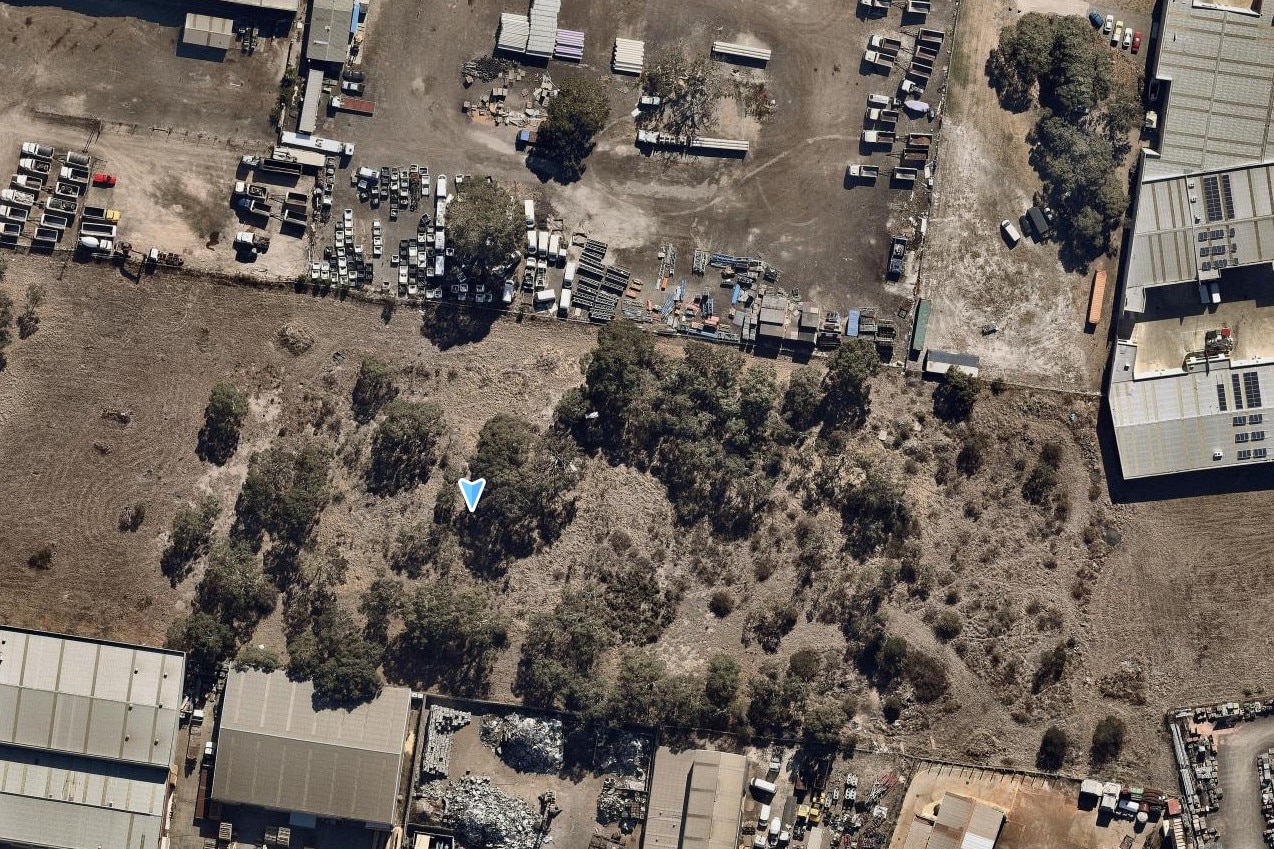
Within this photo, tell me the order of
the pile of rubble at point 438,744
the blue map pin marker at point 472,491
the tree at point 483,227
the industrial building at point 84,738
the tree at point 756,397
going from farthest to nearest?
the pile of rubble at point 438,744 < the tree at point 756,397 < the blue map pin marker at point 472,491 < the tree at point 483,227 < the industrial building at point 84,738

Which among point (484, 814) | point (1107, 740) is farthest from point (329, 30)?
point (1107, 740)

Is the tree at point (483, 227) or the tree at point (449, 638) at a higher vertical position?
the tree at point (483, 227)

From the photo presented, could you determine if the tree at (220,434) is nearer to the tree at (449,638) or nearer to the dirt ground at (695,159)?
the dirt ground at (695,159)

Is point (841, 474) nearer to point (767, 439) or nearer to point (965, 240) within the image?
point (767, 439)

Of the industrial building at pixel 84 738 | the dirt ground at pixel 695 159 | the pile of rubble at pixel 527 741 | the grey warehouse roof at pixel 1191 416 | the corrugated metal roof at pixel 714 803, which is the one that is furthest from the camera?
the dirt ground at pixel 695 159

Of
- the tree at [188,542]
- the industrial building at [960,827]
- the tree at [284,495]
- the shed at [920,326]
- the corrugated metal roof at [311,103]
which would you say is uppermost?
the corrugated metal roof at [311,103]

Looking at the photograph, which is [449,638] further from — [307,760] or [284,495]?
[284,495]

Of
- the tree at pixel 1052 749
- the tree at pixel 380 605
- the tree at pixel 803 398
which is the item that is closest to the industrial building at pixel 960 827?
the tree at pixel 1052 749
